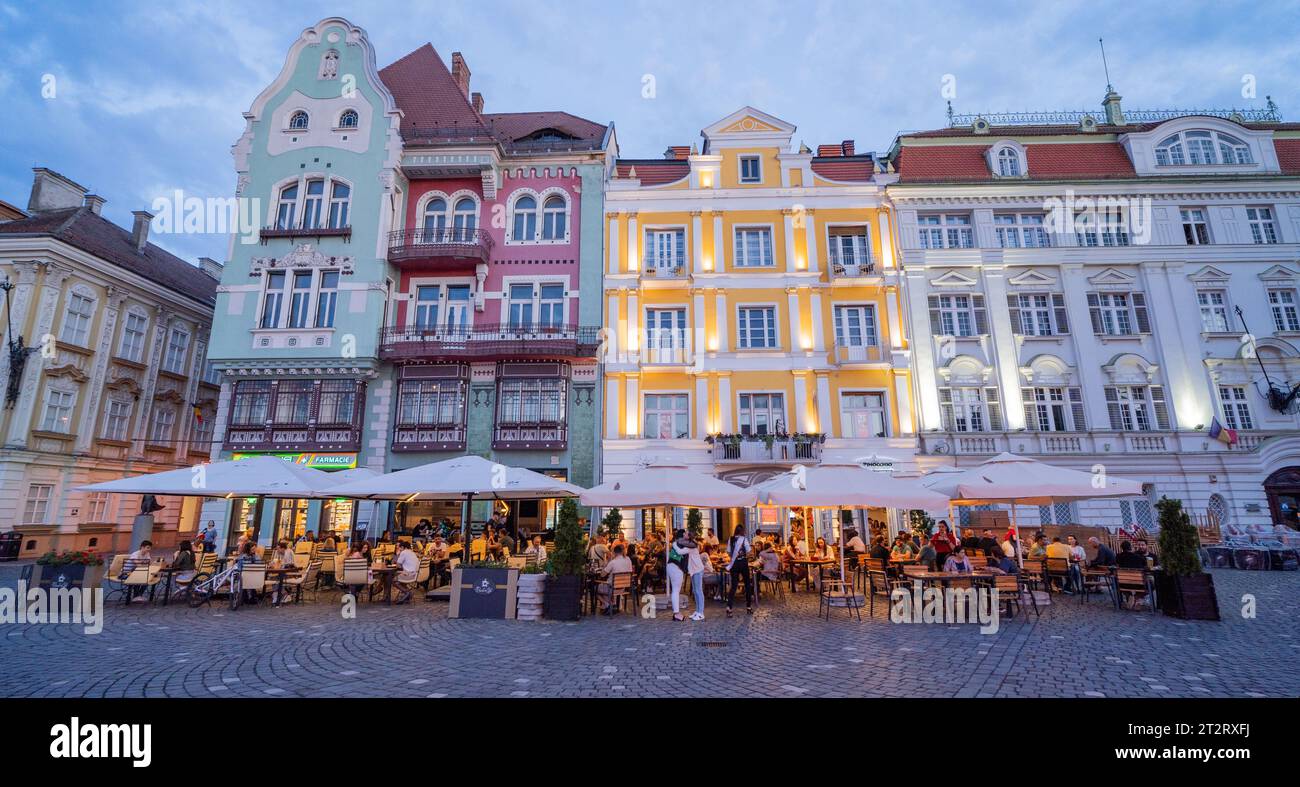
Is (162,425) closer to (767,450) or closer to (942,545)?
(767,450)

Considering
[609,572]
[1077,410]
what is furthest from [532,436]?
[1077,410]

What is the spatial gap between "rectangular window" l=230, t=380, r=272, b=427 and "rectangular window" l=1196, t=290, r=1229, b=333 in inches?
1529

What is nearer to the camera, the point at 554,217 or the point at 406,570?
the point at 406,570

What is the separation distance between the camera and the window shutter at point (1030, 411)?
930 inches

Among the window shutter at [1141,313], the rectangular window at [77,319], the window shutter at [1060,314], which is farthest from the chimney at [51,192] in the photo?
the window shutter at [1141,313]

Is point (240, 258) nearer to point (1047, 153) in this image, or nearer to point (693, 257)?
point (693, 257)

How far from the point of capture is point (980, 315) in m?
24.9

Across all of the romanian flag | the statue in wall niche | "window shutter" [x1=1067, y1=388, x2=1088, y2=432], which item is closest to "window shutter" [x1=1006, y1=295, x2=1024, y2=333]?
"window shutter" [x1=1067, y1=388, x2=1088, y2=432]

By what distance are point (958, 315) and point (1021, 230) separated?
4.91 m

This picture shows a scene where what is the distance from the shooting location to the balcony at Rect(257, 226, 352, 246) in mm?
25031

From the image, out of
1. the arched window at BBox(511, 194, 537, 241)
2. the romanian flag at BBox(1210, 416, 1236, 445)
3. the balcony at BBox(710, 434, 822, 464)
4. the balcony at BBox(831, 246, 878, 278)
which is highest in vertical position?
the arched window at BBox(511, 194, 537, 241)

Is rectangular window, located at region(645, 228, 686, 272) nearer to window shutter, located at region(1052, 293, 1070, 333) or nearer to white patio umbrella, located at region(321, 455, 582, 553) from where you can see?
white patio umbrella, located at region(321, 455, 582, 553)

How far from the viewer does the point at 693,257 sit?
1001 inches
